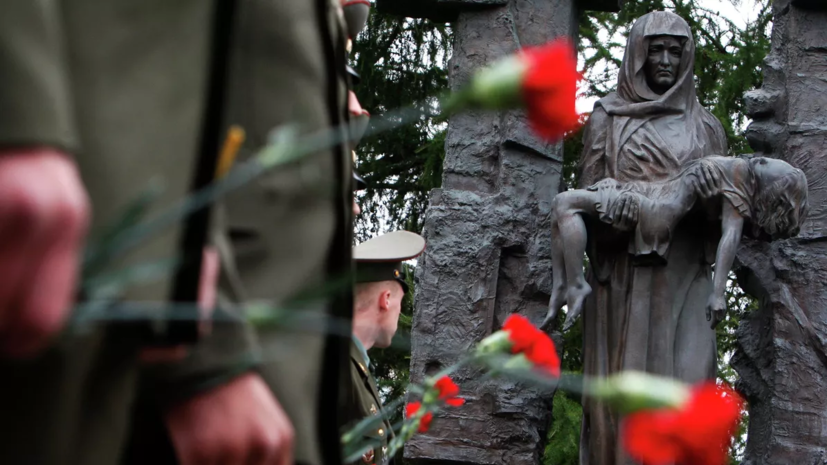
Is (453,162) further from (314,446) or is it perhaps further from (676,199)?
(314,446)

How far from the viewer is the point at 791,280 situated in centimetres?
627

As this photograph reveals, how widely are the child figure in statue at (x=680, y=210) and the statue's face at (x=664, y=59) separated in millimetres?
514

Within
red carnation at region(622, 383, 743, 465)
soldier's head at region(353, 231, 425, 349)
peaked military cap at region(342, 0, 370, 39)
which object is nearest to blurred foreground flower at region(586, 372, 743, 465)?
red carnation at region(622, 383, 743, 465)

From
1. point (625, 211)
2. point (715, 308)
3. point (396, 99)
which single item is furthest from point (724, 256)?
point (396, 99)

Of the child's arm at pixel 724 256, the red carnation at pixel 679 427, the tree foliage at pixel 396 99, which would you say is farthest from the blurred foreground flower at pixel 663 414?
the tree foliage at pixel 396 99

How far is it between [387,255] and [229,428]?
365 centimetres

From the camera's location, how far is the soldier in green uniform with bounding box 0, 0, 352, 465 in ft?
2.99

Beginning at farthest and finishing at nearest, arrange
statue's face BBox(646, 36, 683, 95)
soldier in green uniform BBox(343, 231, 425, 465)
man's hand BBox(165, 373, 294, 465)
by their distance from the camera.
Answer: statue's face BBox(646, 36, 683, 95) → soldier in green uniform BBox(343, 231, 425, 465) → man's hand BBox(165, 373, 294, 465)

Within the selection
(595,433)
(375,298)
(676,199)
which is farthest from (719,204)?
(375,298)

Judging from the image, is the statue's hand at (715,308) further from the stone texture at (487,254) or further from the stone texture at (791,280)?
the stone texture at (487,254)

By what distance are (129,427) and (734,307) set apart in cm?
865

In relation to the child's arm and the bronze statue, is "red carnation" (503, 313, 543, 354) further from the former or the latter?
the bronze statue

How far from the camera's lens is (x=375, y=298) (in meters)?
4.64

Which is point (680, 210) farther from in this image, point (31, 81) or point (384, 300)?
point (31, 81)
